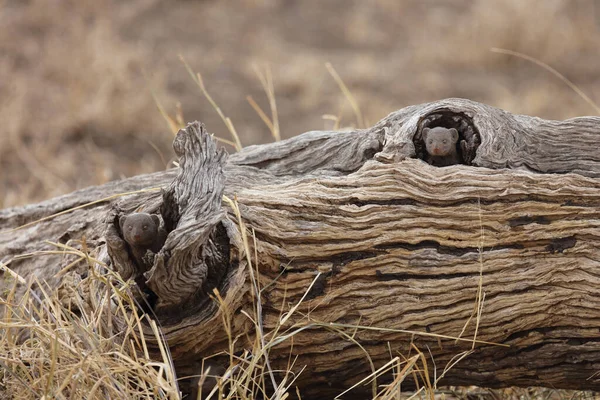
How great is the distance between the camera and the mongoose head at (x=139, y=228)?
6.39 feet

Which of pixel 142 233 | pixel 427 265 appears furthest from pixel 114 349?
pixel 427 265

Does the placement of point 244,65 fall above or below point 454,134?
below

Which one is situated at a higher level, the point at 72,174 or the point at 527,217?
the point at 527,217

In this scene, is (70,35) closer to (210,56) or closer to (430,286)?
(210,56)

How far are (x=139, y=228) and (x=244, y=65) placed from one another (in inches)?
247

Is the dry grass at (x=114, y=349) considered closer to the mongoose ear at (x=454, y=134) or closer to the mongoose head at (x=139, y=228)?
the mongoose head at (x=139, y=228)

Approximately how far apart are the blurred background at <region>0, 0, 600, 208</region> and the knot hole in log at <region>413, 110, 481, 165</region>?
3878mm

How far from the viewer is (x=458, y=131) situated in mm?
2336

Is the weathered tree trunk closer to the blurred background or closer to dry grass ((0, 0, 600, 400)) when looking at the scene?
dry grass ((0, 0, 600, 400))

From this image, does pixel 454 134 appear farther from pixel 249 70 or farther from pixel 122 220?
pixel 249 70

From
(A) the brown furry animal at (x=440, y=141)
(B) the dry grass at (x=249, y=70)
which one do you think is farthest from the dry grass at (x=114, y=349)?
(B) the dry grass at (x=249, y=70)

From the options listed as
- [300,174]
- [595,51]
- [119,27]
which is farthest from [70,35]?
[300,174]

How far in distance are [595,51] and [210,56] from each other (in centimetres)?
379

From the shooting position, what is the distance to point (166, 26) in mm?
8727
